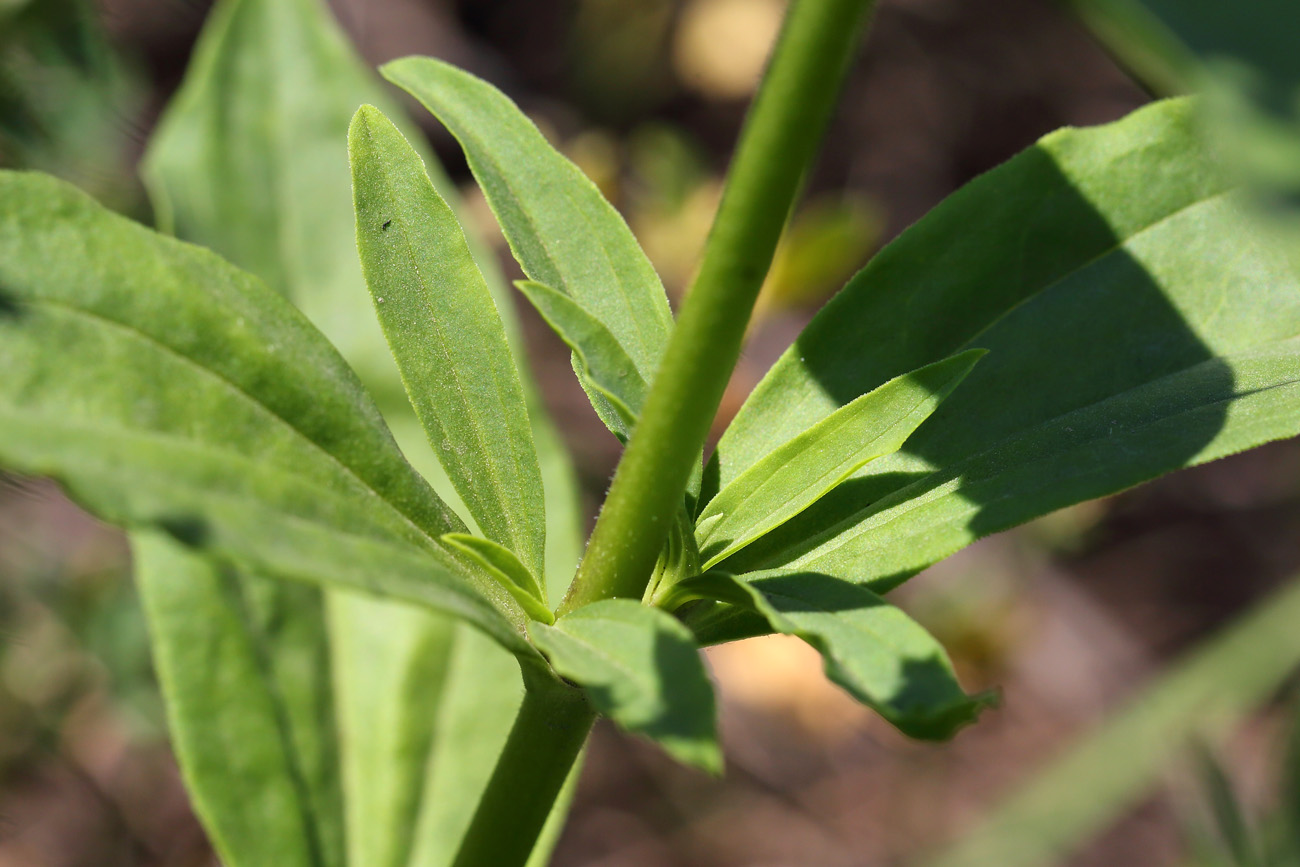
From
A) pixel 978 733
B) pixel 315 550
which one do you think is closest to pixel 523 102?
pixel 978 733

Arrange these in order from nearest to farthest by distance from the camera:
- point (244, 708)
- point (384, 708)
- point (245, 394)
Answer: point (245, 394), point (244, 708), point (384, 708)

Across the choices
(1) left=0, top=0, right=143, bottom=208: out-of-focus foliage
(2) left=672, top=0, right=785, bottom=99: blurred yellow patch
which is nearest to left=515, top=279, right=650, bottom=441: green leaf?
(1) left=0, top=0, right=143, bottom=208: out-of-focus foliage

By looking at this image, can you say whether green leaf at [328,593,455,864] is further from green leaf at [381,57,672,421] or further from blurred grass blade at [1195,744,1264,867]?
blurred grass blade at [1195,744,1264,867]

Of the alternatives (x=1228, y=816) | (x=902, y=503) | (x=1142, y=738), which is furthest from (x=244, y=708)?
(x=1142, y=738)

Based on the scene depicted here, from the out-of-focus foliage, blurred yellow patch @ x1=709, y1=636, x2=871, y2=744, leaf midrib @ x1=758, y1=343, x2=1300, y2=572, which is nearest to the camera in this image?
leaf midrib @ x1=758, y1=343, x2=1300, y2=572

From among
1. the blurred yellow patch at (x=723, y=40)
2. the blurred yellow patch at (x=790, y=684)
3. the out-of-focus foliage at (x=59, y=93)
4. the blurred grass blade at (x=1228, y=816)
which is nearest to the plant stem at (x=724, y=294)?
the out-of-focus foliage at (x=59, y=93)

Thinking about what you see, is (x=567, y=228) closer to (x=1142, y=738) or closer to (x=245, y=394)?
(x=245, y=394)

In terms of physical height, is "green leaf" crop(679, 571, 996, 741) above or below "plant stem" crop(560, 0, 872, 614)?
below

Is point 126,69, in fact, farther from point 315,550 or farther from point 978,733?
point 978,733
